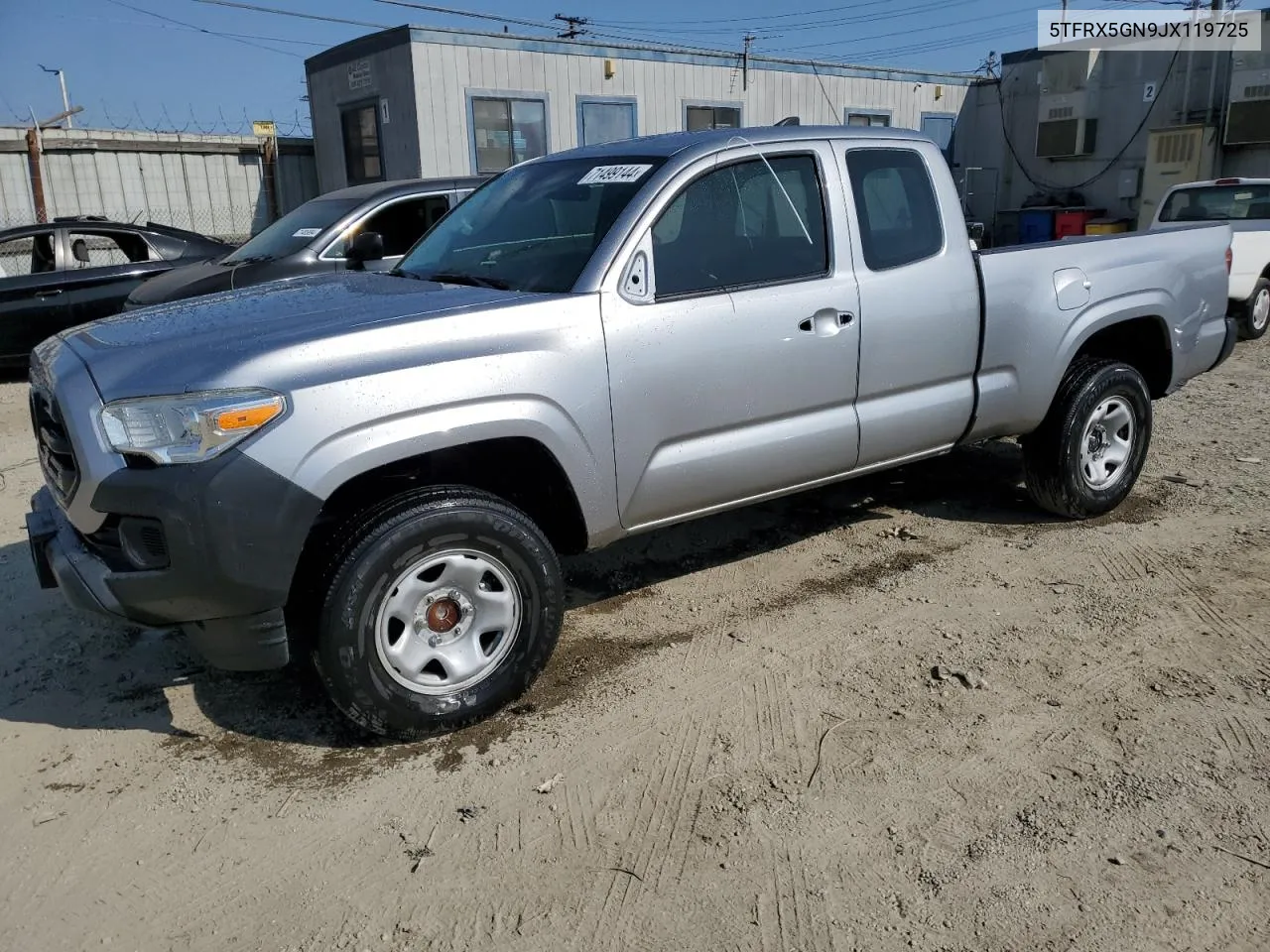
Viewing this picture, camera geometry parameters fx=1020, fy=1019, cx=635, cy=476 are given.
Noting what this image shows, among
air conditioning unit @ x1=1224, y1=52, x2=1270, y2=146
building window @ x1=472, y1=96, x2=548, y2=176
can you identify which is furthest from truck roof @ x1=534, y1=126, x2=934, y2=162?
air conditioning unit @ x1=1224, y1=52, x2=1270, y2=146

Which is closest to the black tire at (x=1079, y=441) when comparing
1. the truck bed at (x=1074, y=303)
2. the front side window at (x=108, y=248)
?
the truck bed at (x=1074, y=303)

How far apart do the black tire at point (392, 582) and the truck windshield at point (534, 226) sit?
35.2 inches

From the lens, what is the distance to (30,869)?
2.78 m

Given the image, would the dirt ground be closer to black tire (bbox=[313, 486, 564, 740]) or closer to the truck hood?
black tire (bbox=[313, 486, 564, 740])

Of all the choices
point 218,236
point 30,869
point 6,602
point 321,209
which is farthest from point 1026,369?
point 218,236

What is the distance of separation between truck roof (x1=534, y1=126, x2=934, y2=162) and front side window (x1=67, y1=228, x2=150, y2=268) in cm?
697

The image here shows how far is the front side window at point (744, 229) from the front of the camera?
376 centimetres

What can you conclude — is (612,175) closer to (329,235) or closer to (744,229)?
(744,229)

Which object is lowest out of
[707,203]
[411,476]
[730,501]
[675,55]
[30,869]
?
[30,869]

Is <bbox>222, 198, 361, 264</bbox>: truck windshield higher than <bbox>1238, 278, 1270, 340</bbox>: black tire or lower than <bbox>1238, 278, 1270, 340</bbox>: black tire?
higher

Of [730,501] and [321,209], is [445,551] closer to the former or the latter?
[730,501]

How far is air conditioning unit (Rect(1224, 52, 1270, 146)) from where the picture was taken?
16031 millimetres

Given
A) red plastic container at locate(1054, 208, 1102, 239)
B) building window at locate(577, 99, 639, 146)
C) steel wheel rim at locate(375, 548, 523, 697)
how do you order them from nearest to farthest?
steel wheel rim at locate(375, 548, 523, 697), building window at locate(577, 99, 639, 146), red plastic container at locate(1054, 208, 1102, 239)

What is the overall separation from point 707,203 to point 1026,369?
1.87 m
